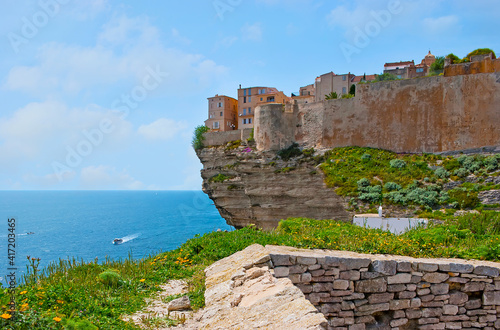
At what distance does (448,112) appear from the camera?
25.7 meters

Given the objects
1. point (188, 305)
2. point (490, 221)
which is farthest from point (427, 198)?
point (188, 305)

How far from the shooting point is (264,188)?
2967 cm

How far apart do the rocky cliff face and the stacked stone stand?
18879mm

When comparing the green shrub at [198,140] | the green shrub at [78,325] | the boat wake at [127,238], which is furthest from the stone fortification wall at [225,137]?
the green shrub at [78,325]

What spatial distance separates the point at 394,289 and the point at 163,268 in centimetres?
496

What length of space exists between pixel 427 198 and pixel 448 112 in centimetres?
736

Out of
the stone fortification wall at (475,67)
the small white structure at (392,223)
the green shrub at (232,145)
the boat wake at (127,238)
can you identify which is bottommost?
the boat wake at (127,238)

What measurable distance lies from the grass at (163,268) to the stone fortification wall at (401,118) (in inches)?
662

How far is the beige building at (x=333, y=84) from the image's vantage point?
47406 mm

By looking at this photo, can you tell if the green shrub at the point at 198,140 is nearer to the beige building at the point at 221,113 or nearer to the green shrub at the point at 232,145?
the green shrub at the point at 232,145

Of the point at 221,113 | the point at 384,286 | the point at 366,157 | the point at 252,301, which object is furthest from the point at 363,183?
the point at 221,113

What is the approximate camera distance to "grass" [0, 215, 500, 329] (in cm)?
542

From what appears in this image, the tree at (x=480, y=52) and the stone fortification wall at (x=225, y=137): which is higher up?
the tree at (x=480, y=52)

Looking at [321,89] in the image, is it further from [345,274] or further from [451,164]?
[345,274]
